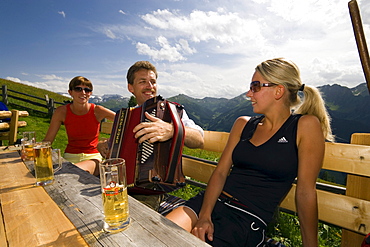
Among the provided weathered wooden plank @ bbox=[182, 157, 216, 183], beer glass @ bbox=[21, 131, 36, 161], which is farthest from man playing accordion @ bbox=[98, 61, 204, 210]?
beer glass @ bbox=[21, 131, 36, 161]

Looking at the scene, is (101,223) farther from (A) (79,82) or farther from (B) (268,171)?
(A) (79,82)

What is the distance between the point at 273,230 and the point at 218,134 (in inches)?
67.6

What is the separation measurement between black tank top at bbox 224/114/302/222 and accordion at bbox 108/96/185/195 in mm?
632

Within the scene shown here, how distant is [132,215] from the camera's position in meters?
1.37

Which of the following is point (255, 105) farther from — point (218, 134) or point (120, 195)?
point (120, 195)

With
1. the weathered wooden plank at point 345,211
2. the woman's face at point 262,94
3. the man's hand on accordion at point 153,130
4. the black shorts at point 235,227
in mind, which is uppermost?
the woman's face at point 262,94

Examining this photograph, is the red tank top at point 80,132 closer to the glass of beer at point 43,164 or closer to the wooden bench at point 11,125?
the glass of beer at point 43,164

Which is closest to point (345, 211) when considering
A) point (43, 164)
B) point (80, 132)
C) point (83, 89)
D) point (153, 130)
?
point (153, 130)

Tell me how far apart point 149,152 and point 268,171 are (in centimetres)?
116

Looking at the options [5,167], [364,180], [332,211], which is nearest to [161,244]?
[332,211]

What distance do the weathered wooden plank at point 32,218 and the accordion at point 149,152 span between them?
0.78 meters

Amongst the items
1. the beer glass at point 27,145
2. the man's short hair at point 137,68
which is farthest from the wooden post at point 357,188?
the beer glass at point 27,145

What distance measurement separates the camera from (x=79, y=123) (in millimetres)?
4117

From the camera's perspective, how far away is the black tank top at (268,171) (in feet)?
6.66
